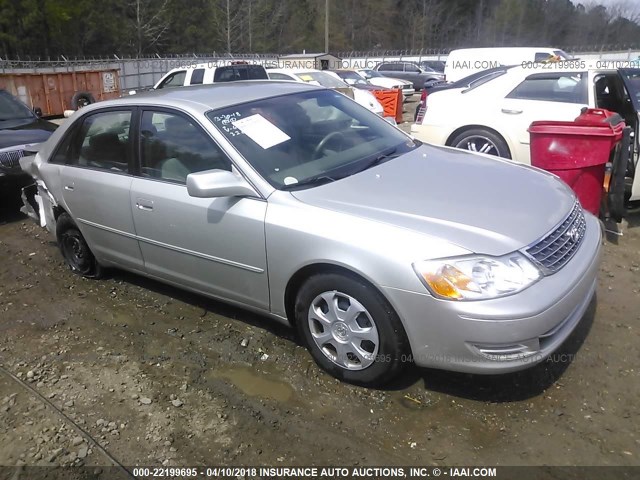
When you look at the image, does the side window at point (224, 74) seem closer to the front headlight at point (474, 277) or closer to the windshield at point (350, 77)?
the windshield at point (350, 77)

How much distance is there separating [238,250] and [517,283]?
1.57 meters

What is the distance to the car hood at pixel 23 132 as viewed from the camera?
6.60 m

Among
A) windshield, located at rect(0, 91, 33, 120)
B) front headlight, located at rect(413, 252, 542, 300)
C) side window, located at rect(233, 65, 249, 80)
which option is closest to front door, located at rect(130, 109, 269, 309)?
front headlight, located at rect(413, 252, 542, 300)

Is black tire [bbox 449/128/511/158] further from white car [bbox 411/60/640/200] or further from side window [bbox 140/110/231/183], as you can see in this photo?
side window [bbox 140/110/231/183]

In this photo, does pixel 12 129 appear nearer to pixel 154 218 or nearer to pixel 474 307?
pixel 154 218

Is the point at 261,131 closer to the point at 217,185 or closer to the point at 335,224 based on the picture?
the point at 217,185

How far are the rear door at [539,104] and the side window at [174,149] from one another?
3.95 m

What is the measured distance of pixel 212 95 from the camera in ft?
12.2

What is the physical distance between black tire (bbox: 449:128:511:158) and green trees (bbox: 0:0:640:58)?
41.3 meters

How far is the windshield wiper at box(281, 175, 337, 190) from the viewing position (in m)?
3.13

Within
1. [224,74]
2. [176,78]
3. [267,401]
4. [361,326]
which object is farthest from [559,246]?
[176,78]

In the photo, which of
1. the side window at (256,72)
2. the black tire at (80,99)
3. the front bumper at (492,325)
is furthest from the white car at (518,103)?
the black tire at (80,99)

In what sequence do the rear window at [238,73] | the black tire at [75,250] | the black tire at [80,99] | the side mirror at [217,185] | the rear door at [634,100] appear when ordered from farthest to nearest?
the black tire at [80,99]
the rear window at [238,73]
the rear door at [634,100]
the black tire at [75,250]
the side mirror at [217,185]

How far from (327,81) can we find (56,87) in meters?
10.4
